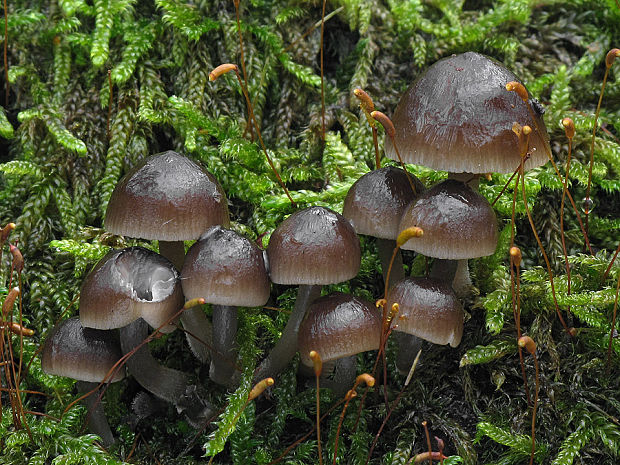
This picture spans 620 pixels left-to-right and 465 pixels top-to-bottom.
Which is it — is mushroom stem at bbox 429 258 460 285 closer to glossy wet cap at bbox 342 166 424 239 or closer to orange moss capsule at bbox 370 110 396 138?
glossy wet cap at bbox 342 166 424 239

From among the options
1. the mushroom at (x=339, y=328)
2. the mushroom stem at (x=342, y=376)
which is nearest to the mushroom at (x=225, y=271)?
the mushroom at (x=339, y=328)

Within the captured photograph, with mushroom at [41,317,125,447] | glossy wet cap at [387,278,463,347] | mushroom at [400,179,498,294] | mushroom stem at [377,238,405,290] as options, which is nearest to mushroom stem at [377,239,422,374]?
mushroom stem at [377,238,405,290]

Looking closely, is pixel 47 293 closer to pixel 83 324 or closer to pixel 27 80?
pixel 83 324

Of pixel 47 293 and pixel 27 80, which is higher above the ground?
pixel 27 80

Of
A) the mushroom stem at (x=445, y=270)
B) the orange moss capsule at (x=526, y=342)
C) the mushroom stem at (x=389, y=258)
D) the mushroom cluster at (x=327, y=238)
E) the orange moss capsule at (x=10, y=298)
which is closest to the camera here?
the orange moss capsule at (x=526, y=342)

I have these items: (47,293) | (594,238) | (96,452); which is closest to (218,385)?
(96,452)

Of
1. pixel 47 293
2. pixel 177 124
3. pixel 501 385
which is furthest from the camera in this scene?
pixel 177 124

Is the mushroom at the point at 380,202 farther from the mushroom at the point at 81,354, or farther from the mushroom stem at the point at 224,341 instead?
the mushroom at the point at 81,354
